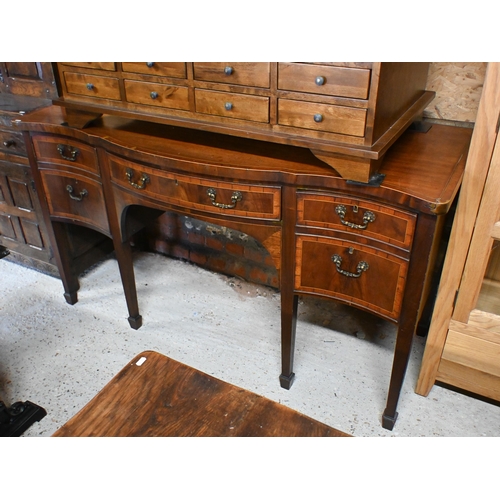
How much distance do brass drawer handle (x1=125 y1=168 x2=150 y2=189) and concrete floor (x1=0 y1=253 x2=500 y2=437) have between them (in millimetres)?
751

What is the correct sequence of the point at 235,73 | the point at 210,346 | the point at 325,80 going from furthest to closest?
the point at 210,346, the point at 235,73, the point at 325,80

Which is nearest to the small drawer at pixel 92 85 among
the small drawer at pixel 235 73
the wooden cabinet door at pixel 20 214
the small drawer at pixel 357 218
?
the small drawer at pixel 235 73

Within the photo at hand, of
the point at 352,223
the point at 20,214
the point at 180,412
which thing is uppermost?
the point at 352,223

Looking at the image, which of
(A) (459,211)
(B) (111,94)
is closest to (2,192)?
A: (B) (111,94)

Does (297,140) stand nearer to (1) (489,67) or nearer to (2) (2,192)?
(1) (489,67)

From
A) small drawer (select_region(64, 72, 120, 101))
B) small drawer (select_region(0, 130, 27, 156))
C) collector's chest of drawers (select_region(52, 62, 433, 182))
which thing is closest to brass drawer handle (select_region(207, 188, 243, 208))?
collector's chest of drawers (select_region(52, 62, 433, 182))

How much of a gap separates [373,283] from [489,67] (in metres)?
0.67

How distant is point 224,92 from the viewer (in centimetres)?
146

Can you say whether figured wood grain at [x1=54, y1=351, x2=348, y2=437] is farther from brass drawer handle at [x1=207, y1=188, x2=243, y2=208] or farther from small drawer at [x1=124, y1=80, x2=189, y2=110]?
small drawer at [x1=124, y1=80, x2=189, y2=110]

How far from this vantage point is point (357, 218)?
4.66ft

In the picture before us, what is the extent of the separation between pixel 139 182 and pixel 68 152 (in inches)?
16.0

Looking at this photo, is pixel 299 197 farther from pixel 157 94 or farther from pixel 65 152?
pixel 65 152

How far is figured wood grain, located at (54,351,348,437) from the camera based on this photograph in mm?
1081

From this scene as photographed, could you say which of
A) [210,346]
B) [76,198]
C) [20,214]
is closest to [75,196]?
[76,198]
